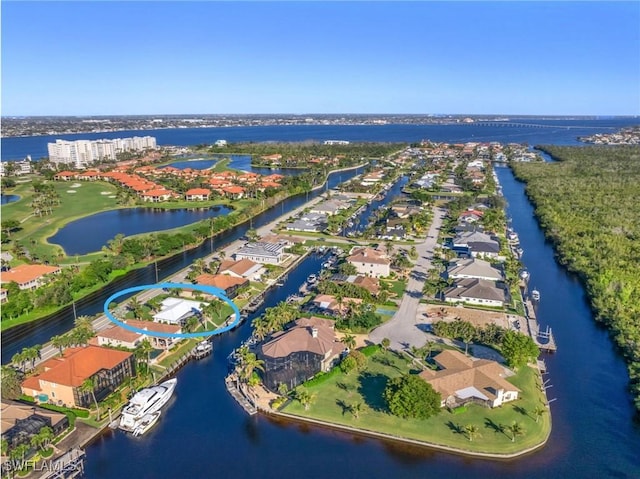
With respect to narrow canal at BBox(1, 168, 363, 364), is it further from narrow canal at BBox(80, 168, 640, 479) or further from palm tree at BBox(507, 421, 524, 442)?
palm tree at BBox(507, 421, 524, 442)

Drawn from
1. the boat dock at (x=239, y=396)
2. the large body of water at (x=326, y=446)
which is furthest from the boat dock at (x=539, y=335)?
the boat dock at (x=239, y=396)

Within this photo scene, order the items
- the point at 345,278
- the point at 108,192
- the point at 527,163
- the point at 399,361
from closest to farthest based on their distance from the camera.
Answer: the point at 399,361
the point at 345,278
the point at 108,192
the point at 527,163

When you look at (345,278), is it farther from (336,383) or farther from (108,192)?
(108,192)

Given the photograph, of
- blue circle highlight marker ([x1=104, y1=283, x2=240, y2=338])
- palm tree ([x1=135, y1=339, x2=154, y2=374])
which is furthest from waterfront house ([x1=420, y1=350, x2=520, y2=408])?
palm tree ([x1=135, y1=339, x2=154, y2=374])

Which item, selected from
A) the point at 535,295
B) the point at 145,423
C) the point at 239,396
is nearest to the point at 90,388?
the point at 145,423

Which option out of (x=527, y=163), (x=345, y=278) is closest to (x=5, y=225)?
(x=345, y=278)

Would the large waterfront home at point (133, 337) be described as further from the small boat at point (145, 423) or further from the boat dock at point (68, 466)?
the boat dock at point (68, 466)
